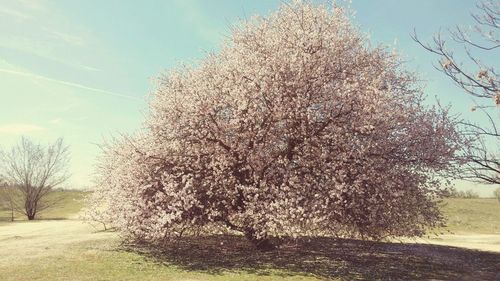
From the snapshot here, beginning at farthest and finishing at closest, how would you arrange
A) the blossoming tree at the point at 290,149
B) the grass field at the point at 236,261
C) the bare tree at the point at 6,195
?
the bare tree at the point at 6,195 → the blossoming tree at the point at 290,149 → the grass field at the point at 236,261

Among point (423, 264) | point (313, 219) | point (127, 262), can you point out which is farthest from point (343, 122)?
point (127, 262)

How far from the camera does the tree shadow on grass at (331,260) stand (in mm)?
20328

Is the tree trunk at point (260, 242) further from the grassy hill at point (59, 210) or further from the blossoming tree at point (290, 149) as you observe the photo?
the grassy hill at point (59, 210)

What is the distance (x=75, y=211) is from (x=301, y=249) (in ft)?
219

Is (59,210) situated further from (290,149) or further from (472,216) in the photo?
(290,149)

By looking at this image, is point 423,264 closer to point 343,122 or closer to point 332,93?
point 343,122

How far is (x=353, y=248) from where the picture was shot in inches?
1103

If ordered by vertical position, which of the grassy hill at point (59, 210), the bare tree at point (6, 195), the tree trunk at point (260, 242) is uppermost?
the bare tree at point (6, 195)

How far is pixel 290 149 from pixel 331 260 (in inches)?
240

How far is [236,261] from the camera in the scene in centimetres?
2244

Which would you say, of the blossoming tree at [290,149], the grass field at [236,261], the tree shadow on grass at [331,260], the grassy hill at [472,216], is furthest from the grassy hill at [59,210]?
the blossoming tree at [290,149]

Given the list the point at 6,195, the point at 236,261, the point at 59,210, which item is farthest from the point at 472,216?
the point at 6,195

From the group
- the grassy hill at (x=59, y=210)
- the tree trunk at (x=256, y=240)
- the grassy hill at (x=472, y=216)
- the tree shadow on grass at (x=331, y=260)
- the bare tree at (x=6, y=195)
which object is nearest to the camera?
the tree shadow on grass at (x=331, y=260)

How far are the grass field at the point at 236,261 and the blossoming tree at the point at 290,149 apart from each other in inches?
58.2
